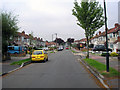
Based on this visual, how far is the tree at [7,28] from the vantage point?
18.5 metres

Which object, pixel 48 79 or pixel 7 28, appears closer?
pixel 48 79

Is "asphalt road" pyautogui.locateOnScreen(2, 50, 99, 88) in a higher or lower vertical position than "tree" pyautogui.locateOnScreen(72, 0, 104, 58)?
lower

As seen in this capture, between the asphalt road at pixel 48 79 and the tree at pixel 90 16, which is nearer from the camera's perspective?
the asphalt road at pixel 48 79

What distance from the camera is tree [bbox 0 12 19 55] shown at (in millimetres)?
18531

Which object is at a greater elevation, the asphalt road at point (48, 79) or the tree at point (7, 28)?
the tree at point (7, 28)

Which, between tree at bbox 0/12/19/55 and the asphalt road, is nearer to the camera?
the asphalt road

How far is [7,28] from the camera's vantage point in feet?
61.5

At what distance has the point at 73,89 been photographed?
21.8ft

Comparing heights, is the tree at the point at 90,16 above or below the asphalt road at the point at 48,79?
above

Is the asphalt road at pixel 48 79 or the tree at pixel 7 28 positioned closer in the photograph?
the asphalt road at pixel 48 79

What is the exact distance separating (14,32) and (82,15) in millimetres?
8842

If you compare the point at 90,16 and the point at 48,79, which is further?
the point at 90,16

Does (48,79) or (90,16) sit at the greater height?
(90,16)

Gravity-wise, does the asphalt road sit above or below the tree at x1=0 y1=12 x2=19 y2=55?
below
